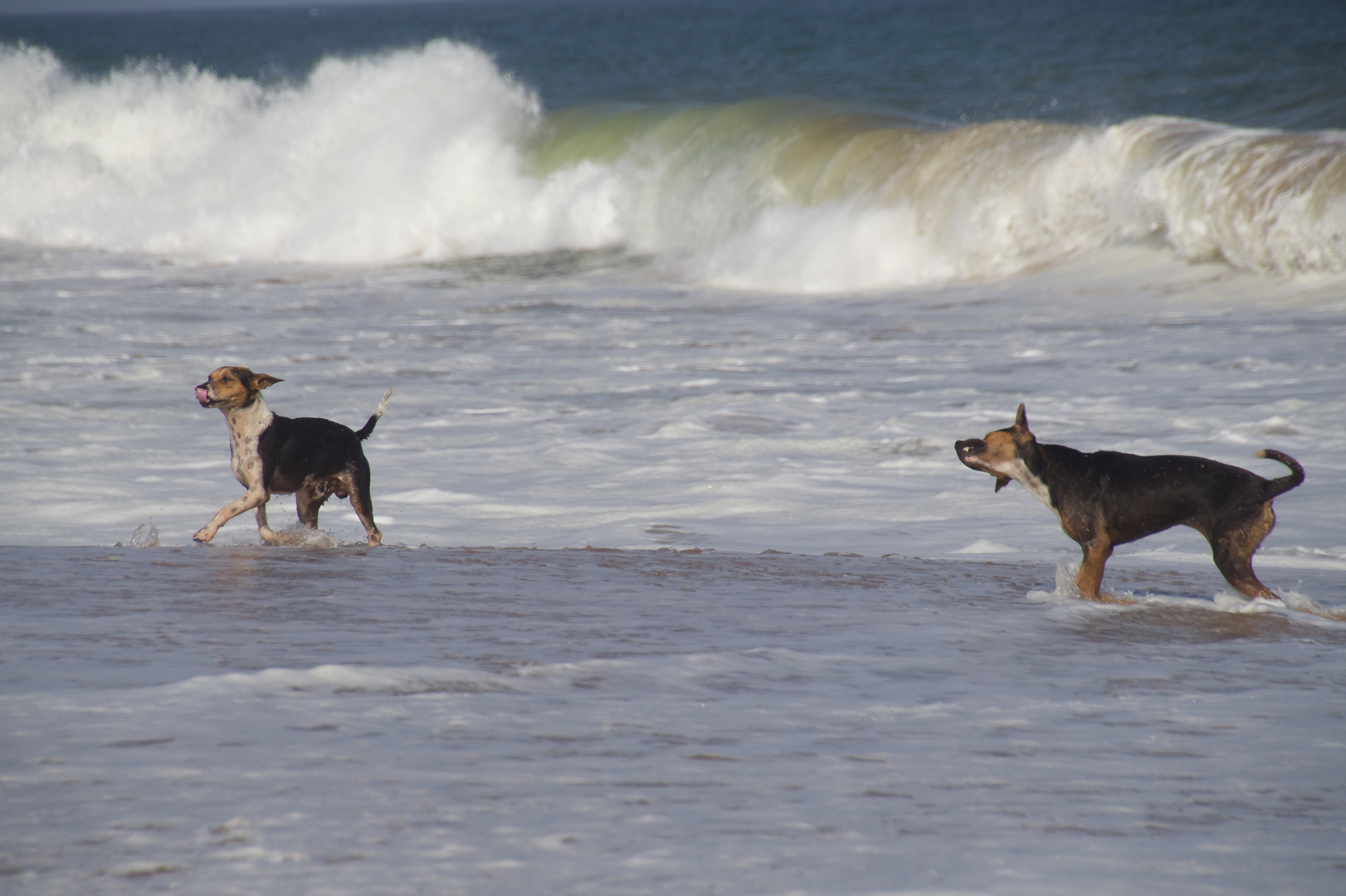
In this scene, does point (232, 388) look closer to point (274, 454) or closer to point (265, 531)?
point (274, 454)

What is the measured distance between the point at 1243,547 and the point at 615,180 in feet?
61.9

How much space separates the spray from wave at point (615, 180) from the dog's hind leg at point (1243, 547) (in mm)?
9577

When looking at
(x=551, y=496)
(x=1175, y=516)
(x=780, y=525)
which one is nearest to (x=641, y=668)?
(x=1175, y=516)

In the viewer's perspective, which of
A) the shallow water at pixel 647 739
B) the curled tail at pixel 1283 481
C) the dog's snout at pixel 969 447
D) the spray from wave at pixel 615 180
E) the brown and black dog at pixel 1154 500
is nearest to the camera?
the shallow water at pixel 647 739

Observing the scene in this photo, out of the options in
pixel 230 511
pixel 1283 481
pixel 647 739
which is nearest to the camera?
pixel 647 739

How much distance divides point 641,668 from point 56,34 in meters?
99.1

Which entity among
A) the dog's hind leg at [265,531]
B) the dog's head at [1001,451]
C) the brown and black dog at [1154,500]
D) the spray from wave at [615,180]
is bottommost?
the dog's hind leg at [265,531]

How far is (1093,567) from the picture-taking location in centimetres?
480

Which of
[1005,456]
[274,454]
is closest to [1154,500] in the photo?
[1005,456]

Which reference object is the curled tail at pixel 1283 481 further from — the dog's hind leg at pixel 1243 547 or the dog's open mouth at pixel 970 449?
the dog's open mouth at pixel 970 449

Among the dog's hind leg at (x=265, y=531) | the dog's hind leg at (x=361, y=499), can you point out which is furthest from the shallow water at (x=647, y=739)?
the dog's hind leg at (x=361, y=499)

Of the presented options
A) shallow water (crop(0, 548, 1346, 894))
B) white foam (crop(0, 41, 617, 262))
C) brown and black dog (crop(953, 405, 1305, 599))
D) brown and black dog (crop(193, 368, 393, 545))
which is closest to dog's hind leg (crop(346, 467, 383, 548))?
brown and black dog (crop(193, 368, 393, 545))

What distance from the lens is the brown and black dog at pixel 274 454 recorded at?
18.9 ft

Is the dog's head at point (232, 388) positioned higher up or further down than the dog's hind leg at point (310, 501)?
higher up
